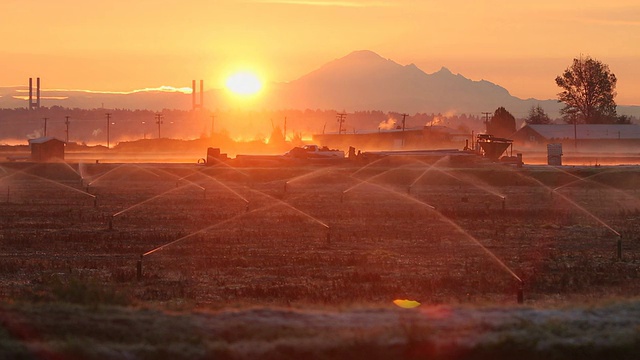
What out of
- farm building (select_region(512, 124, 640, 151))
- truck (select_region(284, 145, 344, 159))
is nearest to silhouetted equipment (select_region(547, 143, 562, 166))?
truck (select_region(284, 145, 344, 159))

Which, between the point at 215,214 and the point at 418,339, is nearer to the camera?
the point at 418,339

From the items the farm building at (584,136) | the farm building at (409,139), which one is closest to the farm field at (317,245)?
the farm building at (584,136)

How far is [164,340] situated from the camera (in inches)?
586

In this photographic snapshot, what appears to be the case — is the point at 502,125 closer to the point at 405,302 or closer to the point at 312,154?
the point at 312,154

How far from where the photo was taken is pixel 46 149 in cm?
12156

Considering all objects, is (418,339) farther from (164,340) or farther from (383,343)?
(164,340)

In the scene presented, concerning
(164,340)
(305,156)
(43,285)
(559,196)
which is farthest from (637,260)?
(305,156)

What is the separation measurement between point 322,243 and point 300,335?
22.1 m

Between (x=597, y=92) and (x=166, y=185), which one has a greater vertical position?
(x=597, y=92)

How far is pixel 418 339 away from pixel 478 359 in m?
0.91

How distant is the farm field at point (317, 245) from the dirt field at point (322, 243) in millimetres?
78

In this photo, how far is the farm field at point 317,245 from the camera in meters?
24.7

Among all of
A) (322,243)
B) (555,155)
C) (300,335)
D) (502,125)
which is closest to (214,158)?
(555,155)

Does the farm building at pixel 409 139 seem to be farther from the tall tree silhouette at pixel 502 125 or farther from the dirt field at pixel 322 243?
the dirt field at pixel 322 243
